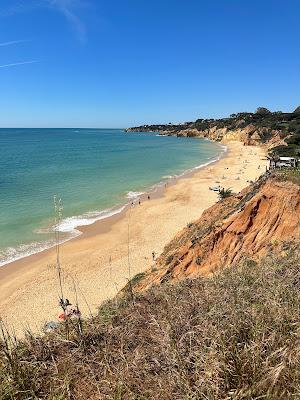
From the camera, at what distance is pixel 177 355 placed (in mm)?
3609

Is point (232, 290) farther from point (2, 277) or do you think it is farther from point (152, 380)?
point (2, 277)

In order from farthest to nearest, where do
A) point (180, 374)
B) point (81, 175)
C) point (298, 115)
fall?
point (298, 115), point (81, 175), point (180, 374)

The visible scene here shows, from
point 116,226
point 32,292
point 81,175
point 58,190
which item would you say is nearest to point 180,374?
point 32,292

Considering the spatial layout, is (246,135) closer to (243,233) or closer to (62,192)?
(62,192)

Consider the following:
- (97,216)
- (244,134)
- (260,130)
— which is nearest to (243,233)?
(97,216)

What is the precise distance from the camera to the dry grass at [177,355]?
10.5 feet

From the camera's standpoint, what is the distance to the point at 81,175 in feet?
184

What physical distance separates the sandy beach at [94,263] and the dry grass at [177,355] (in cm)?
568

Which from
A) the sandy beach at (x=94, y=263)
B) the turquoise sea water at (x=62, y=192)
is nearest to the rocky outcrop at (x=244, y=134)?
the turquoise sea water at (x=62, y=192)

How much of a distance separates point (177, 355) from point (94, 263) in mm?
19064

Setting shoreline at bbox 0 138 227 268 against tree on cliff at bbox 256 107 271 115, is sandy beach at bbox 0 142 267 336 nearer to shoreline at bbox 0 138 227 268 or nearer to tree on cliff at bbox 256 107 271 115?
shoreline at bbox 0 138 227 268

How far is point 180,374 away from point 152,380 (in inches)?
11.4

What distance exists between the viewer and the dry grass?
3209 mm

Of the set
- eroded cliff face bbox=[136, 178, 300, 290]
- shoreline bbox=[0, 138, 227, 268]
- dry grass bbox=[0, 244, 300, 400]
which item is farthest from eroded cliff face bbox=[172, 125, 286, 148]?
dry grass bbox=[0, 244, 300, 400]
